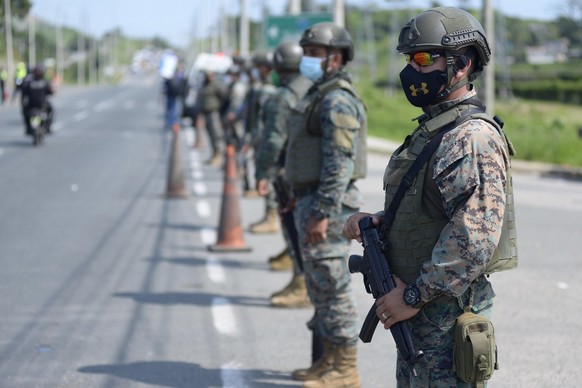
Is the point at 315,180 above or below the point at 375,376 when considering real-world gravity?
above

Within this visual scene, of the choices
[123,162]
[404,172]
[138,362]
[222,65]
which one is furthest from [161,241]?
[222,65]

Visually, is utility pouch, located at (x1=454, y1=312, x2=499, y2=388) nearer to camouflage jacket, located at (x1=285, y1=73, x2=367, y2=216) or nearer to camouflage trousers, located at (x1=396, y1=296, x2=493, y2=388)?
camouflage trousers, located at (x1=396, y1=296, x2=493, y2=388)

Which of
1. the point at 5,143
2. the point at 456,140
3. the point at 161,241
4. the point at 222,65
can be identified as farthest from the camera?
the point at 222,65

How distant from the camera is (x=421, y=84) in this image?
11.7ft

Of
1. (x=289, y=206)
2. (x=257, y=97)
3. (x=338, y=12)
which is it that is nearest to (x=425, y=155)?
(x=289, y=206)

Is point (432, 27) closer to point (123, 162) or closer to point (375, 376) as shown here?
point (375, 376)

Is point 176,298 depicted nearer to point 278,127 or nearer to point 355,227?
point 278,127

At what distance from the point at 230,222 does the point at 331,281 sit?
15.2 feet

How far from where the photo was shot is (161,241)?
11.4m

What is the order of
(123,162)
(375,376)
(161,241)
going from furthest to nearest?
1. (123,162)
2. (161,241)
3. (375,376)

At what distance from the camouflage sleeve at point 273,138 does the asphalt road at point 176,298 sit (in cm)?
107

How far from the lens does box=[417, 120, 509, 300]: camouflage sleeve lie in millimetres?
3355

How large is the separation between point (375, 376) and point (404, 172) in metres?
2.82

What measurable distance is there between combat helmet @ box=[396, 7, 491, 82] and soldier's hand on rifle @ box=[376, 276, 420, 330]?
755 mm
